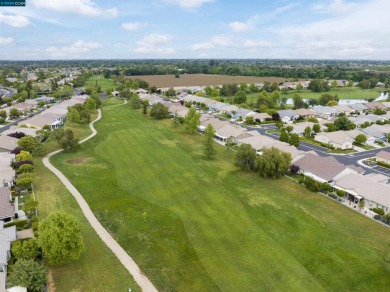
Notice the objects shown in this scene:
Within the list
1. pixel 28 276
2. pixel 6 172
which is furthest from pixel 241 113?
pixel 28 276

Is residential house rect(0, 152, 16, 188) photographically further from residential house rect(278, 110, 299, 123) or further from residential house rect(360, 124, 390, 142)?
residential house rect(360, 124, 390, 142)

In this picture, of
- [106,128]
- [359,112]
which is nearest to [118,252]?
[106,128]

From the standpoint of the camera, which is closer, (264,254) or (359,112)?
(264,254)

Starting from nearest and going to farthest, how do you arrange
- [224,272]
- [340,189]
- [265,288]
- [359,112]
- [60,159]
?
1. [265,288]
2. [224,272]
3. [340,189]
4. [60,159]
5. [359,112]

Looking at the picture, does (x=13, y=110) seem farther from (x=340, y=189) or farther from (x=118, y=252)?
(x=340, y=189)

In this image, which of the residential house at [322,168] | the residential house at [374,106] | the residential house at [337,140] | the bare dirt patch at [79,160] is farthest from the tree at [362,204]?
the residential house at [374,106]

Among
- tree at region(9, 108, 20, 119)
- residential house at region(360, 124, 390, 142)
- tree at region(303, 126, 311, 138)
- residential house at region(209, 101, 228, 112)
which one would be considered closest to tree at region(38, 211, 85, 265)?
tree at region(303, 126, 311, 138)

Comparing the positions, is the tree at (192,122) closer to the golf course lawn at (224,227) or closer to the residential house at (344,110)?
the golf course lawn at (224,227)
